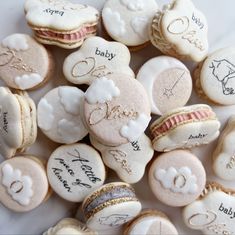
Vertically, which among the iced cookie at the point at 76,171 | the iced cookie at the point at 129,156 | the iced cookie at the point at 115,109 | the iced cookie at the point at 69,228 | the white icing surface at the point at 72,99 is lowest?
the iced cookie at the point at 69,228

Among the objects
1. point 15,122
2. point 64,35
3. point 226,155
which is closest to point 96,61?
point 64,35

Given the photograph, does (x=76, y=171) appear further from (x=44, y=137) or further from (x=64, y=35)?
(x=64, y=35)

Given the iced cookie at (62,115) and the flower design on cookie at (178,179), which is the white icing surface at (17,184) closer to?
the iced cookie at (62,115)

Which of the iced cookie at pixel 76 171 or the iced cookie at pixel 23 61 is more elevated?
the iced cookie at pixel 23 61

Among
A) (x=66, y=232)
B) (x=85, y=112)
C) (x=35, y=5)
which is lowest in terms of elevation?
(x=66, y=232)

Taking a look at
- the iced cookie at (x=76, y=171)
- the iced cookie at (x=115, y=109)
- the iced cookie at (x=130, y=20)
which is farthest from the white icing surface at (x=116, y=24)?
the iced cookie at (x=76, y=171)

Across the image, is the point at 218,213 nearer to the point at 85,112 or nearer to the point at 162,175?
the point at 162,175

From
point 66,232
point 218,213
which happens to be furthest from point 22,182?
point 218,213
